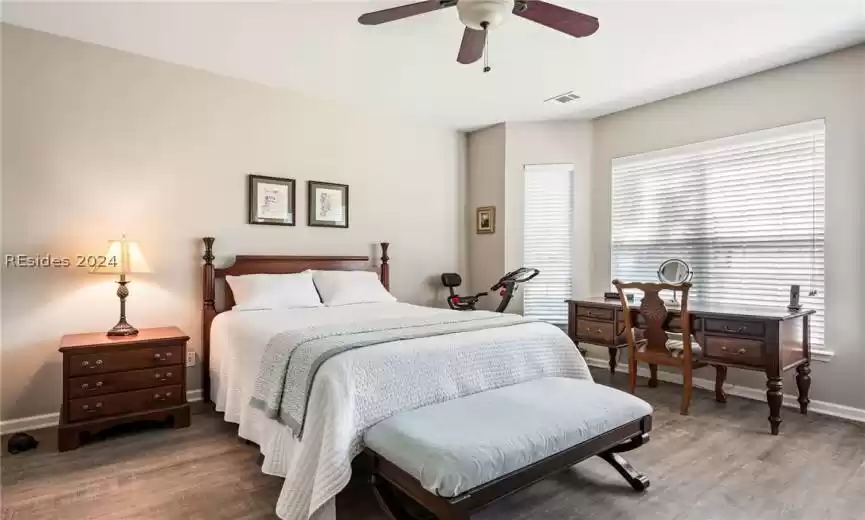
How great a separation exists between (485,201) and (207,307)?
301cm

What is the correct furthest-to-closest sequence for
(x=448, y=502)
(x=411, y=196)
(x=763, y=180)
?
(x=411, y=196) < (x=763, y=180) < (x=448, y=502)

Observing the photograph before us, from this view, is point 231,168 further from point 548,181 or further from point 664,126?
point 664,126

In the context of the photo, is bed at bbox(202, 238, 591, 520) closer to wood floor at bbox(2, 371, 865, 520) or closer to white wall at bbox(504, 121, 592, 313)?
wood floor at bbox(2, 371, 865, 520)

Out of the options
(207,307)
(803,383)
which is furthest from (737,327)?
(207,307)

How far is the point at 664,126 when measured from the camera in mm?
4379

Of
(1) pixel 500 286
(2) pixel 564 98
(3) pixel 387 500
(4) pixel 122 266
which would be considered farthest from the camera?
A: (1) pixel 500 286

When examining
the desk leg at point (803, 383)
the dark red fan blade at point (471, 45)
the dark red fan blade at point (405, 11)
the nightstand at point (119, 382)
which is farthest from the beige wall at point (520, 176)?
the nightstand at point (119, 382)

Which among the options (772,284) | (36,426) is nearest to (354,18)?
(36,426)

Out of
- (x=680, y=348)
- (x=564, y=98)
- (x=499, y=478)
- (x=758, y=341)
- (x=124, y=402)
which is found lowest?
(x=124, y=402)

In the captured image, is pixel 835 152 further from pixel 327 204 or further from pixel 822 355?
pixel 327 204

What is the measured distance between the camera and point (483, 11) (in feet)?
7.27

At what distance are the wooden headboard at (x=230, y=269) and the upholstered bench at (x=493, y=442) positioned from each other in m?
2.26

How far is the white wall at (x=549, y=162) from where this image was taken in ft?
16.4

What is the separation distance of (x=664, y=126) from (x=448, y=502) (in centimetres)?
405
